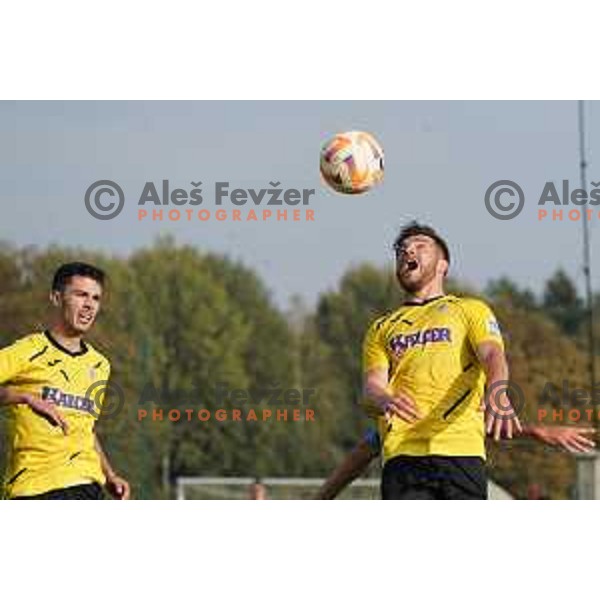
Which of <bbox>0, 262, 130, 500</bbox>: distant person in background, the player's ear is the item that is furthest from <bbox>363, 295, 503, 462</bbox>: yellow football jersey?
<bbox>0, 262, 130, 500</bbox>: distant person in background

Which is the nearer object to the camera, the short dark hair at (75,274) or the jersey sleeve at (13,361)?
the jersey sleeve at (13,361)

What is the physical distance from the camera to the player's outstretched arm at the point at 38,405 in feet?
28.9

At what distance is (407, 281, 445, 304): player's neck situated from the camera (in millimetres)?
9211

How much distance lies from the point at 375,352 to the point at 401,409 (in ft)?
2.30

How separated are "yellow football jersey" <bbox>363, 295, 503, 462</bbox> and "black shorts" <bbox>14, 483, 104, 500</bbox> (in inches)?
66.9

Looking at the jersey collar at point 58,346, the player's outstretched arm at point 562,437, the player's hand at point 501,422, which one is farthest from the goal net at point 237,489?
the player's hand at point 501,422

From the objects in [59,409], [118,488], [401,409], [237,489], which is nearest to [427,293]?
[401,409]

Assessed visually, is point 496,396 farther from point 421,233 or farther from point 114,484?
point 114,484

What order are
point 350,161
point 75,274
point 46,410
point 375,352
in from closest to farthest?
point 46,410, point 375,352, point 75,274, point 350,161

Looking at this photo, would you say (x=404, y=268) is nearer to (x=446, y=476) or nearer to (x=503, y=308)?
(x=446, y=476)

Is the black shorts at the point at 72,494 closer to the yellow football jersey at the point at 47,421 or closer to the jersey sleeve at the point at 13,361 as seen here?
the yellow football jersey at the point at 47,421

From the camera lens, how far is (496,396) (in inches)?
324

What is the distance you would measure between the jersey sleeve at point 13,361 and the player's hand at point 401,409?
7.24ft

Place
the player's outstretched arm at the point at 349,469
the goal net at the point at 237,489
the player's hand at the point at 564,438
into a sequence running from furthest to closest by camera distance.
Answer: the goal net at the point at 237,489 → the player's outstretched arm at the point at 349,469 → the player's hand at the point at 564,438
